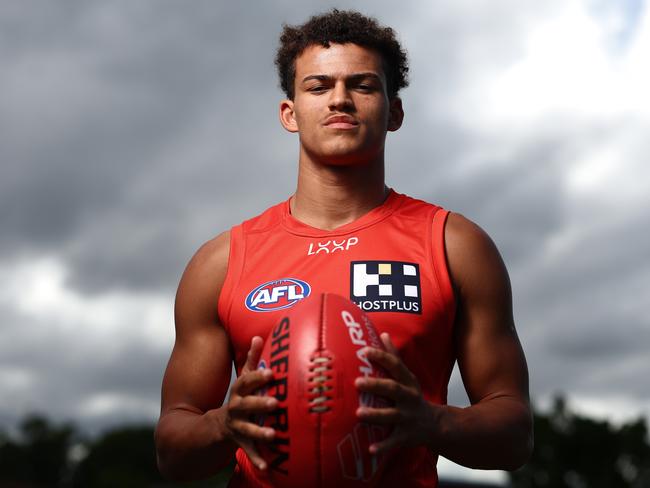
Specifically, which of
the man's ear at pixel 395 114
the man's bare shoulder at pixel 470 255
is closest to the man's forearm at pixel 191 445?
the man's bare shoulder at pixel 470 255

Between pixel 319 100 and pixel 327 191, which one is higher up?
pixel 319 100

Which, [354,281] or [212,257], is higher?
[212,257]

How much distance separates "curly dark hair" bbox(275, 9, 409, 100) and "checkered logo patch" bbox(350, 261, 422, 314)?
1253 millimetres

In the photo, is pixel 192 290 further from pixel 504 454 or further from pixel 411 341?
pixel 504 454

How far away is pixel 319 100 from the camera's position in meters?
5.43

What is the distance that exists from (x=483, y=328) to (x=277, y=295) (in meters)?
1.13

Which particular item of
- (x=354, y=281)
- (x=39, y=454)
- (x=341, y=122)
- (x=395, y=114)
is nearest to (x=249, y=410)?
(x=354, y=281)

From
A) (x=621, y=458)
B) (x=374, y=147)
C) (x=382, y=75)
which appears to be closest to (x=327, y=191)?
(x=374, y=147)

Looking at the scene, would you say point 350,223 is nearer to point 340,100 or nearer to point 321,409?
point 340,100

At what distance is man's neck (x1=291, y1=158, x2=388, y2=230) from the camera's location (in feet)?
18.2

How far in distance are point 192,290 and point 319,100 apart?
4.31 feet

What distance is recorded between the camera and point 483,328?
205 inches

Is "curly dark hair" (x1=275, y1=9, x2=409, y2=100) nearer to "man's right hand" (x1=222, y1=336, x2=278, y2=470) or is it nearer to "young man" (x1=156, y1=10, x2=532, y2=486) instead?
"young man" (x1=156, y1=10, x2=532, y2=486)

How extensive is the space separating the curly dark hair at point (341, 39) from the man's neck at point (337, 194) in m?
0.59
